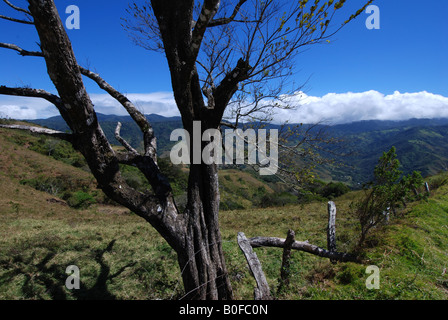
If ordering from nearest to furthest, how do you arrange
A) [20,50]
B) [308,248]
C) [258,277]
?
[258,277], [20,50], [308,248]

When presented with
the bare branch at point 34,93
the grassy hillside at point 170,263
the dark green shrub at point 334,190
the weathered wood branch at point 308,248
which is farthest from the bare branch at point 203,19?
the dark green shrub at point 334,190

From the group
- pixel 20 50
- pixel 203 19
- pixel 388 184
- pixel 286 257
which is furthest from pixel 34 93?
pixel 388 184

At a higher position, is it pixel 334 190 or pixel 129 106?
pixel 129 106

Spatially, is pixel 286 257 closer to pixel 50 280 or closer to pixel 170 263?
pixel 170 263

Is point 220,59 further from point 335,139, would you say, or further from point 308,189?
point 308,189

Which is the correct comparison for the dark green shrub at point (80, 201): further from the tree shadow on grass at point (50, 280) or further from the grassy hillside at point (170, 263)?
the tree shadow on grass at point (50, 280)

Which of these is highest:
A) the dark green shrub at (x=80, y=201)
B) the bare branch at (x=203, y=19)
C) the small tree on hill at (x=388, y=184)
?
the bare branch at (x=203, y=19)

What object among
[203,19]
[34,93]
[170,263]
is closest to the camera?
[203,19]

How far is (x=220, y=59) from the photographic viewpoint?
239 inches

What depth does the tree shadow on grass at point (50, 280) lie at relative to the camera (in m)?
5.92

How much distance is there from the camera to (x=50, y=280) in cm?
647

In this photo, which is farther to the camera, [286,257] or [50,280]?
[50,280]
